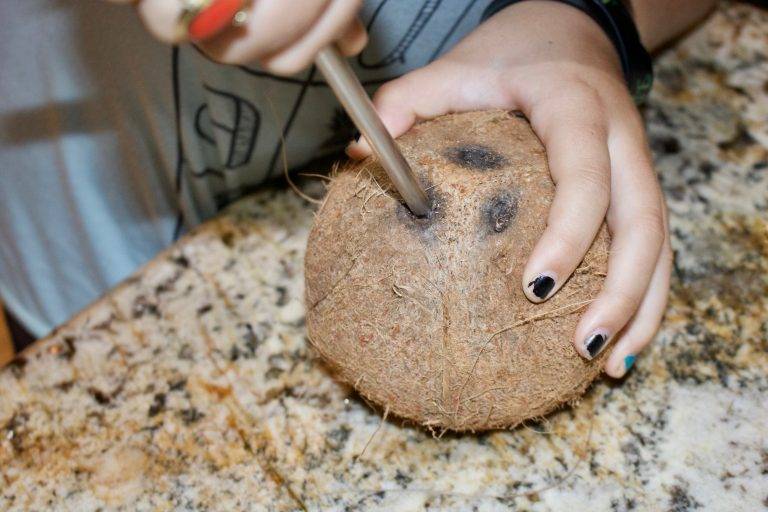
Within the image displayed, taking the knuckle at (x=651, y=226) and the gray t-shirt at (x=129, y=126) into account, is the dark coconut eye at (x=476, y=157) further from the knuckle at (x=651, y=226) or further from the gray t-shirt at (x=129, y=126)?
the gray t-shirt at (x=129, y=126)

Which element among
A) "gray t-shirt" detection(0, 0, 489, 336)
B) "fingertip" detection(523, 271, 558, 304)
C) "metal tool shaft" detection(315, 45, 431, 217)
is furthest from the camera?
"gray t-shirt" detection(0, 0, 489, 336)

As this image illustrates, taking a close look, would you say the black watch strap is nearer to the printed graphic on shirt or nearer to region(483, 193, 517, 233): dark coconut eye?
the printed graphic on shirt

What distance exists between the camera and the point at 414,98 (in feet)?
2.93

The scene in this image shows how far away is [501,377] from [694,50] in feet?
2.77

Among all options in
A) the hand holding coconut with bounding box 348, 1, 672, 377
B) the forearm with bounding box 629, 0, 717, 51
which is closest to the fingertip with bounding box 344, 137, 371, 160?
the hand holding coconut with bounding box 348, 1, 672, 377

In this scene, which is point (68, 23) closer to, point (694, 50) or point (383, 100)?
point (383, 100)

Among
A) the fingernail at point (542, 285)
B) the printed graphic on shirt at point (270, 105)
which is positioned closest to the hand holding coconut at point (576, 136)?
the fingernail at point (542, 285)

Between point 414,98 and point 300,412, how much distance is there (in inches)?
15.9

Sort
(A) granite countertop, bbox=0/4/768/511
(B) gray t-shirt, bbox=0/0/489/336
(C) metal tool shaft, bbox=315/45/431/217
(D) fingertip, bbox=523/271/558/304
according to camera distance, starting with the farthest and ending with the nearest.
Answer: (B) gray t-shirt, bbox=0/0/489/336 → (A) granite countertop, bbox=0/4/768/511 → (D) fingertip, bbox=523/271/558/304 → (C) metal tool shaft, bbox=315/45/431/217

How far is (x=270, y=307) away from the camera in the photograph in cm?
103

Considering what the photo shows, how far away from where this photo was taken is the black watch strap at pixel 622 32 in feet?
3.12

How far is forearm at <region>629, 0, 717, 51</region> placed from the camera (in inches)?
43.3

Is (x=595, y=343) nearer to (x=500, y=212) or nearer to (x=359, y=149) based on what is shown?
(x=500, y=212)

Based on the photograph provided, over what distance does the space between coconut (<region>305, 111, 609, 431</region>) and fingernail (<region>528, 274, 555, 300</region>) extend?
21mm
